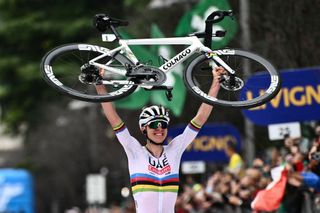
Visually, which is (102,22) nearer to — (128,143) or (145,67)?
(145,67)

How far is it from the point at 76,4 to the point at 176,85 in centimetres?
1558

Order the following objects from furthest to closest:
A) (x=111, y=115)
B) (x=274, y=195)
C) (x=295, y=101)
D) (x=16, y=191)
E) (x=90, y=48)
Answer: (x=16, y=191) < (x=295, y=101) < (x=274, y=195) < (x=90, y=48) < (x=111, y=115)

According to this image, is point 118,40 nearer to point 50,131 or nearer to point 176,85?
point 176,85

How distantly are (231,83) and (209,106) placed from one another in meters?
0.36

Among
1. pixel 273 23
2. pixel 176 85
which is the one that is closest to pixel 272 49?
pixel 273 23

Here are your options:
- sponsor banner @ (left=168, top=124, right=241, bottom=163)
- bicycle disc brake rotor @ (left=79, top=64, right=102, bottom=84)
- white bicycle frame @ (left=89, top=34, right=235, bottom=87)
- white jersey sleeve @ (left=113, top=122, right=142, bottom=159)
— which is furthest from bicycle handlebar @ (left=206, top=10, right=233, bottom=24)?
sponsor banner @ (left=168, top=124, right=241, bottom=163)

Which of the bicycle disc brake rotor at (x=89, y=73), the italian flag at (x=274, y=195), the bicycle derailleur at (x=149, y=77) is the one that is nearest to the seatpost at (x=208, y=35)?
the bicycle derailleur at (x=149, y=77)

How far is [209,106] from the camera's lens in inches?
307

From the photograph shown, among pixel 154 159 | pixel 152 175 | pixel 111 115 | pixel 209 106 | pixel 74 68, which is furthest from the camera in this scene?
pixel 74 68

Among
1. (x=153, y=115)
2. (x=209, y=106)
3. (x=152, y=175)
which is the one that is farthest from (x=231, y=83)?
(x=152, y=175)

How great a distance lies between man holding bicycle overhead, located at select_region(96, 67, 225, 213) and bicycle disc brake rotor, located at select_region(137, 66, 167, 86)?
0.40m

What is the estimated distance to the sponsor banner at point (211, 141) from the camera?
1870 cm

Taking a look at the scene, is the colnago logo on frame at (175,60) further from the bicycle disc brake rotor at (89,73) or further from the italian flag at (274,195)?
the italian flag at (274,195)

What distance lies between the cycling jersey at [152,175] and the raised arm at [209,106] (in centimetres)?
23
